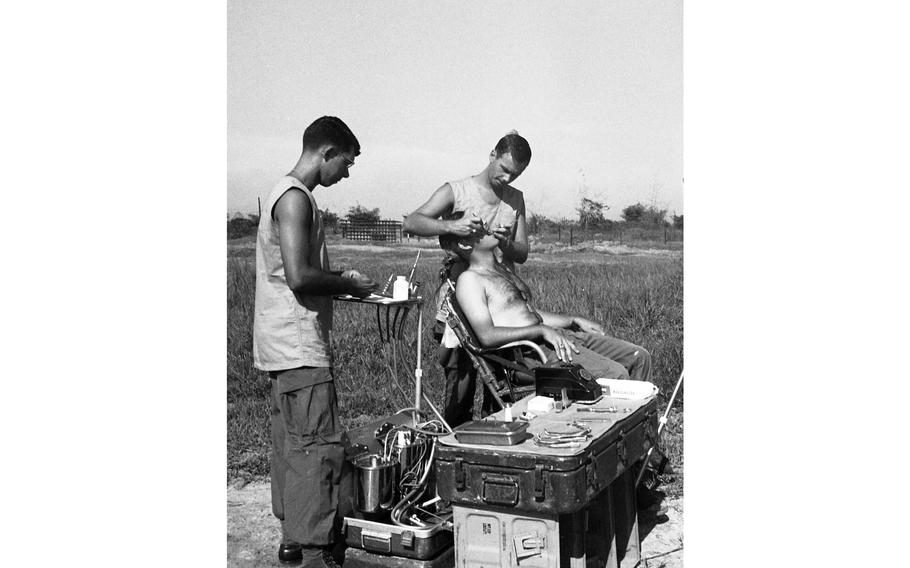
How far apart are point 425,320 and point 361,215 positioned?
0.70 m

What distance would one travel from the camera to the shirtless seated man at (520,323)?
4.82 m

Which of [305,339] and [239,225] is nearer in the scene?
[305,339]

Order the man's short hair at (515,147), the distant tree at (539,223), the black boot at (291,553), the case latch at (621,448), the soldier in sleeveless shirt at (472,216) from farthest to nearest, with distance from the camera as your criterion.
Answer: the distant tree at (539,223) → the soldier in sleeveless shirt at (472,216) → the man's short hair at (515,147) → the black boot at (291,553) → the case latch at (621,448)

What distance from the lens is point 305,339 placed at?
14.1 ft

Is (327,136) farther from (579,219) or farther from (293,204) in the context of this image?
(579,219)

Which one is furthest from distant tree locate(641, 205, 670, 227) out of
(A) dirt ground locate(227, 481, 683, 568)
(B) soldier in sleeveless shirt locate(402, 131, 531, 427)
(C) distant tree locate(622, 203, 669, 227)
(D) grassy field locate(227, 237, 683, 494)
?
(A) dirt ground locate(227, 481, 683, 568)

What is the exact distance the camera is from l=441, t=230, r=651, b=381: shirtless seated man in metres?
4.82

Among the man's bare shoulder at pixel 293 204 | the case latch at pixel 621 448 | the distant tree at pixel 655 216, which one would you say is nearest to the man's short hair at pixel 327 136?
the man's bare shoulder at pixel 293 204

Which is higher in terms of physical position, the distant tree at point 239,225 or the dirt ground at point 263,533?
the distant tree at point 239,225

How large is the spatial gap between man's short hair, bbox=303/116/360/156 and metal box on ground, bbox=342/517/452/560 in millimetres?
1584

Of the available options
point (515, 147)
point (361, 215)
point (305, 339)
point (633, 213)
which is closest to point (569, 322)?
point (633, 213)

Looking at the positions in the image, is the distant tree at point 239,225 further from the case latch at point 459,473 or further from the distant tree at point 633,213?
the case latch at point 459,473

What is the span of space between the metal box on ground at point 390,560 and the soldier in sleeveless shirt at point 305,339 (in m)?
0.10
